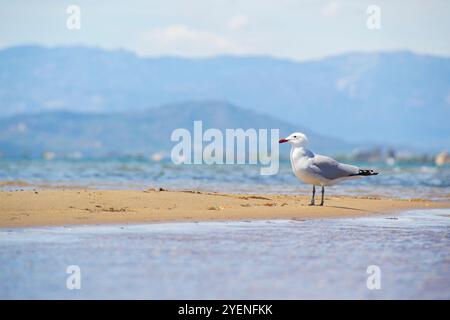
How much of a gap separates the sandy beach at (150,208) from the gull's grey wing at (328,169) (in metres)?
0.66

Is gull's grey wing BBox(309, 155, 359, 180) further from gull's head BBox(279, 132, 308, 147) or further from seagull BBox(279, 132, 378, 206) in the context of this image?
gull's head BBox(279, 132, 308, 147)

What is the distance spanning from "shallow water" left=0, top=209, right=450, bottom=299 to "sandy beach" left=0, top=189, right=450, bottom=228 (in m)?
0.79

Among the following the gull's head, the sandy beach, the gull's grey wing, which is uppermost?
the gull's head

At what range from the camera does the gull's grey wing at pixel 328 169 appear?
17.0 metres

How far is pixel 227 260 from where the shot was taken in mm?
10594

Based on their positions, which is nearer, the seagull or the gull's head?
the seagull

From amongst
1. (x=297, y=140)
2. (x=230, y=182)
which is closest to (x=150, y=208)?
(x=297, y=140)

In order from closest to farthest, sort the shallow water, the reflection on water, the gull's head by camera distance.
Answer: the shallow water, the gull's head, the reflection on water

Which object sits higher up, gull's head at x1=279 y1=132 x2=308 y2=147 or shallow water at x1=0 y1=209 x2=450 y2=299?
gull's head at x1=279 y1=132 x2=308 y2=147

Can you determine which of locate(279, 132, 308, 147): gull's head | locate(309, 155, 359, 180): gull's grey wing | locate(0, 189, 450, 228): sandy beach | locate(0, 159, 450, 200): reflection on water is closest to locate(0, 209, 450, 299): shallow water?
locate(0, 189, 450, 228): sandy beach

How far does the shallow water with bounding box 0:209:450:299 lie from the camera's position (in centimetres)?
896

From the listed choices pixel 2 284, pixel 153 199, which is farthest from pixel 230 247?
pixel 153 199
